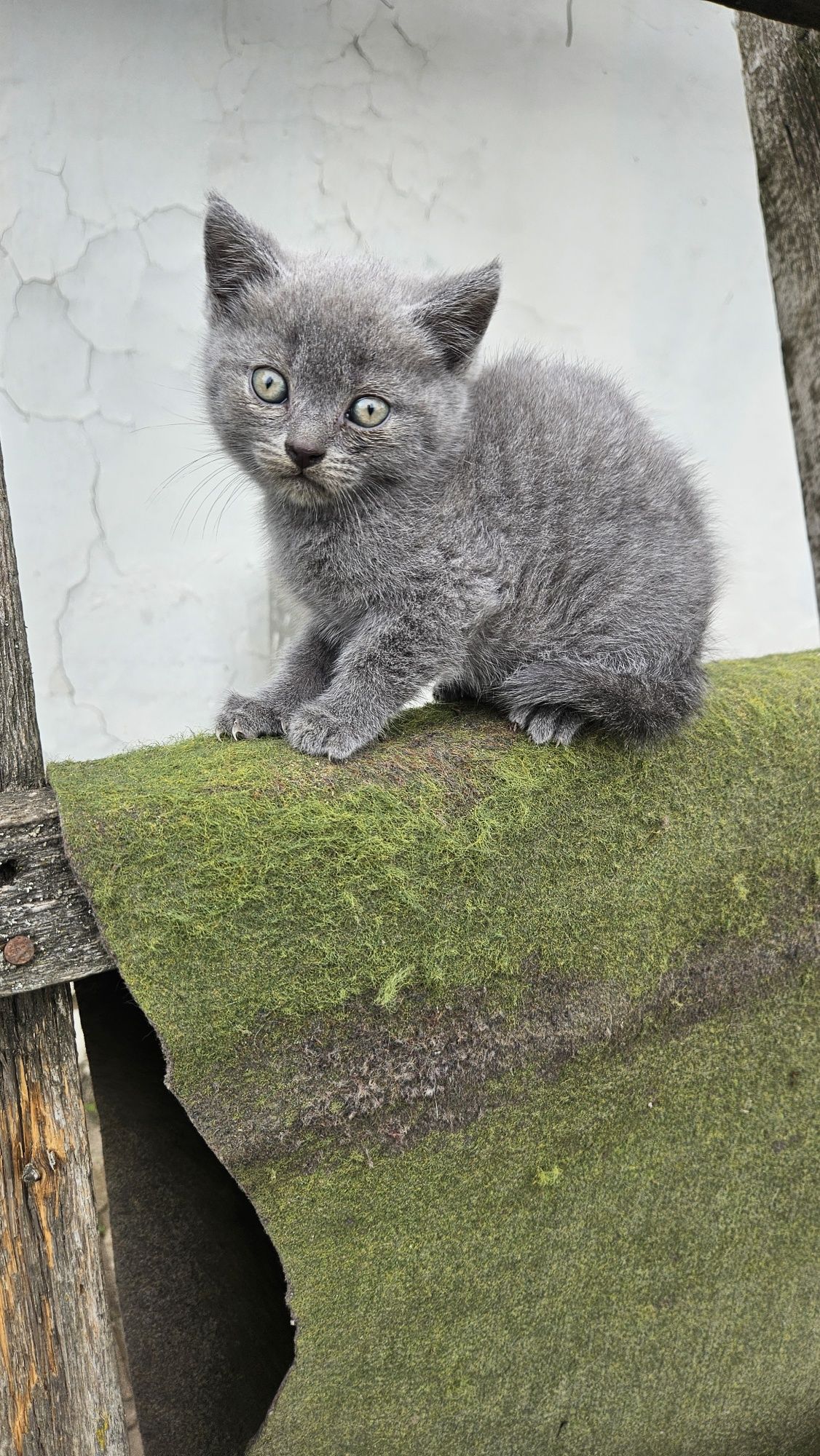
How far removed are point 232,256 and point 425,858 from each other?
664 mm

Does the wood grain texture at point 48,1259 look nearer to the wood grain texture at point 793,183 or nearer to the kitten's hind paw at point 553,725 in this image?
the kitten's hind paw at point 553,725

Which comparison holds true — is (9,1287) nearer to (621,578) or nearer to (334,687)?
(334,687)

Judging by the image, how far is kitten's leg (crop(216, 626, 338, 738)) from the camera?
1109mm

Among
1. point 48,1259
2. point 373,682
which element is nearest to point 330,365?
point 373,682

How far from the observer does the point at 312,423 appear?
950 millimetres

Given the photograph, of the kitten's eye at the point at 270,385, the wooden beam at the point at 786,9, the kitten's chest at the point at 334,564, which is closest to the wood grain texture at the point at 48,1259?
the kitten's chest at the point at 334,564

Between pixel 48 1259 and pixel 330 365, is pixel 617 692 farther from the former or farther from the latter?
pixel 48 1259

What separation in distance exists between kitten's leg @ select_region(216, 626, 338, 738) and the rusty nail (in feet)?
1.13

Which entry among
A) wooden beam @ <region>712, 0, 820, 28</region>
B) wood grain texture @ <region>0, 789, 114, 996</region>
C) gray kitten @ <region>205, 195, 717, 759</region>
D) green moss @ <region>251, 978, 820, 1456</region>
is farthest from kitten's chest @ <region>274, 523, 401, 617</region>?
wooden beam @ <region>712, 0, 820, 28</region>

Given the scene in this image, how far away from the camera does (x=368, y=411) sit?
38.7 inches

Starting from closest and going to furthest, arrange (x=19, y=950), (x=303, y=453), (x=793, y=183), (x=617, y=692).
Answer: (x=19, y=950)
(x=303, y=453)
(x=617, y=692)
(x=793, y=183)

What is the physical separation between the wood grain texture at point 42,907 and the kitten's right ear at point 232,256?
585 millimetres

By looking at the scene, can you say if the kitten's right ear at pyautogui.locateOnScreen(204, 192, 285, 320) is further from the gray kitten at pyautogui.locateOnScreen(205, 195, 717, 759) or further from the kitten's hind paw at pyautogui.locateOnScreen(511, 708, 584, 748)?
the kitten's hind paw at pyautogui.locateOnScreen(511, 708, 584, 748)

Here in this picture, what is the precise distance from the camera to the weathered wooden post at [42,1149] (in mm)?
837
